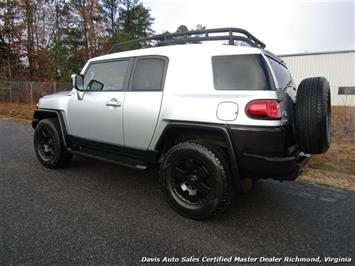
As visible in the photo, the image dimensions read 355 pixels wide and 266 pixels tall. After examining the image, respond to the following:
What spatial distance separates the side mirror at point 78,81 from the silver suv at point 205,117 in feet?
0.54

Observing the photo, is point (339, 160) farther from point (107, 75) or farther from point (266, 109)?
point (107, 75)

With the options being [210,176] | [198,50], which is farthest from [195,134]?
[198,50]

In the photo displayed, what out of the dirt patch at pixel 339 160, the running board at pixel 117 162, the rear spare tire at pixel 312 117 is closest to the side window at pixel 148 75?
the running board at pixel 117 162

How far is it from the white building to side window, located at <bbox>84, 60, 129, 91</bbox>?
19.7m

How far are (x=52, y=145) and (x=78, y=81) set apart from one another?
133 cm

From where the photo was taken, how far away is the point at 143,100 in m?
3.30

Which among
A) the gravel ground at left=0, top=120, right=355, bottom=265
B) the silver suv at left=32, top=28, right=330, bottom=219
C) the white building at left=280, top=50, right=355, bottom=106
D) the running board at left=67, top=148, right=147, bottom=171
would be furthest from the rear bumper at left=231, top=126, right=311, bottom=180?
the white building at left=280, top=50, right=355, bottom=106

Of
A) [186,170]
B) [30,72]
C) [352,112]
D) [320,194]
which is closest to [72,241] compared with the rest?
[186,170]

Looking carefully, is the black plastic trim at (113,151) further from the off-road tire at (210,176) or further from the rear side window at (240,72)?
the rear side window at (240,72)

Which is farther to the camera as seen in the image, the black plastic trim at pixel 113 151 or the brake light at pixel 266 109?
the black plastic trim at pixel 113 151

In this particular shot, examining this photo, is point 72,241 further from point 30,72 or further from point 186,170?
point 30,72

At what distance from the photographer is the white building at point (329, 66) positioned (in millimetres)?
20484


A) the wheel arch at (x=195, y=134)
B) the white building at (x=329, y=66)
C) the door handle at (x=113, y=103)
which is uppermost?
the white building at (x=329, y=66)

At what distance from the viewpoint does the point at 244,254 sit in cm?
239
